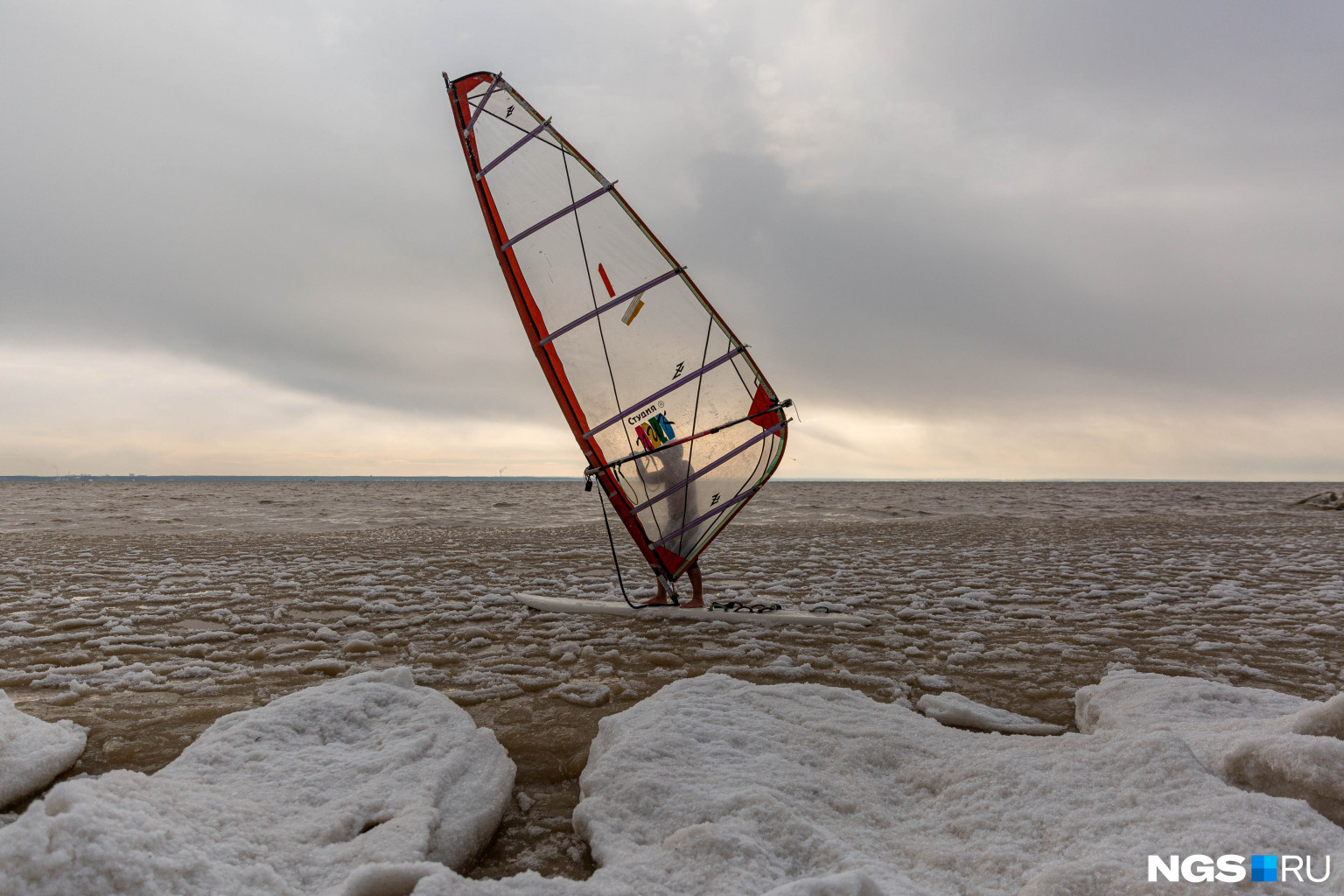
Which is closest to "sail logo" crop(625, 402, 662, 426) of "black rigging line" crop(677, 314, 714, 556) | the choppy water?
"black rigging line" crop(677, 314, 714, 556)

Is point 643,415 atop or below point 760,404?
below

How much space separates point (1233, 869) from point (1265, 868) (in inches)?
2.5

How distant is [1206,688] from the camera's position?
3.00 meters

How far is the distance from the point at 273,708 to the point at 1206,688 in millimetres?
4021

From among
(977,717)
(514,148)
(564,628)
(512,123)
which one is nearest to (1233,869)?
(977,717)

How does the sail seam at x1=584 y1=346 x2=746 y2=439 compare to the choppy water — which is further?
the sail seam at x1=584 y1=346 x2=746 y2=439

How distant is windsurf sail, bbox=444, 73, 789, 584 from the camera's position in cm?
552

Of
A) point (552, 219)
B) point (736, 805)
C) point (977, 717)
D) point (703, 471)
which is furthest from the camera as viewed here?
point (703, 471)

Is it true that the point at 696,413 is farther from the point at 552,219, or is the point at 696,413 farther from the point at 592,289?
the point at 552,219

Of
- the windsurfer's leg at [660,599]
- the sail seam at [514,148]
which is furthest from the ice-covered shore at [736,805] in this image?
the sail seam at [514,148]

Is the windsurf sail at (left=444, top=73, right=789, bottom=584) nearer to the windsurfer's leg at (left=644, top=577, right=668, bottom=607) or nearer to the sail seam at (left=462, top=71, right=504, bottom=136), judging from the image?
the sail seam at (left=462, top=71, right=504, bottom=136)

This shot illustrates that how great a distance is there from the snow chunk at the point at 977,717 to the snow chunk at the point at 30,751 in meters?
3.51

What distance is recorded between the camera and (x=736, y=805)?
202cm

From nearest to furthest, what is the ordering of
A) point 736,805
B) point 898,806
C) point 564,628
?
point 736,805 < point 898,806 < point 564,628
